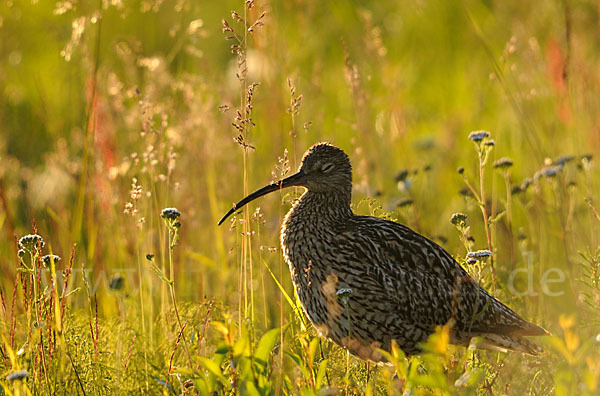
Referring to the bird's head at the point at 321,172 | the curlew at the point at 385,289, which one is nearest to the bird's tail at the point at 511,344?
the curlew at the point at 385,289

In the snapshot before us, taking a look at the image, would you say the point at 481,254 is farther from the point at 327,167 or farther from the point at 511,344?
the point at 327,167

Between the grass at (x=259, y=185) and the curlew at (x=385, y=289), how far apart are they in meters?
0.13

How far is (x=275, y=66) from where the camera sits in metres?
5.81

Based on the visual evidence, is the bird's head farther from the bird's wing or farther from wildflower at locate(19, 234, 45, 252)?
wildflower at locate(19, 234, 45, 252)

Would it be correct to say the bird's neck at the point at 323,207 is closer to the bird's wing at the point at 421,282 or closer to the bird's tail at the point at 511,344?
the bird's wing at the point at 421,282

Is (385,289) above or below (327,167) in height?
below

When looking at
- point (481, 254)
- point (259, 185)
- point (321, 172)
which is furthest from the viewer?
point (259, 185)

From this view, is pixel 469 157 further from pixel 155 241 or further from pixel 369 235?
pixel 369 235

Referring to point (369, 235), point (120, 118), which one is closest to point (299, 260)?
point (369, 235)

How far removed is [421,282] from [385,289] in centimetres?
20

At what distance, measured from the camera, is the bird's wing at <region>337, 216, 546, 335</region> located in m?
4.06

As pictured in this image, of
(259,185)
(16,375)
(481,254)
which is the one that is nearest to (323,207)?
(481,254)

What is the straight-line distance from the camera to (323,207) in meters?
4.44

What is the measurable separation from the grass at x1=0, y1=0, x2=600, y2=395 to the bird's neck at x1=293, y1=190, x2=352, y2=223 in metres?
0.19
